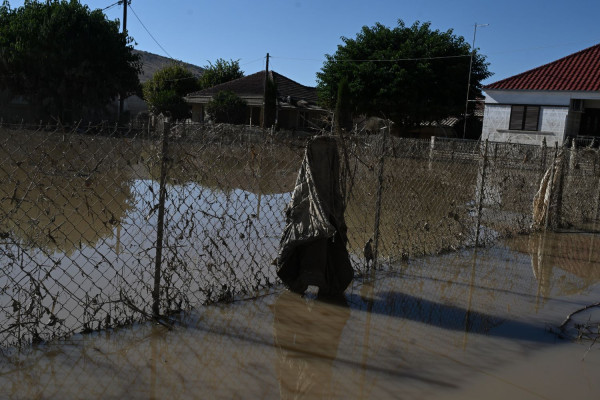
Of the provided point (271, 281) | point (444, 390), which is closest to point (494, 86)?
point (271, 281)

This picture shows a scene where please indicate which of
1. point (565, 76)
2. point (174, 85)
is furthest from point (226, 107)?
point (565, 76)

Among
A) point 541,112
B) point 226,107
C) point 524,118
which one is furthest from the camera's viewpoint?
point 226,107

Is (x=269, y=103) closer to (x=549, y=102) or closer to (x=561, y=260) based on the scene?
(x=549, y=102)

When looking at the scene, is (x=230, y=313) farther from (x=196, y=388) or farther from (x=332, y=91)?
(x=332, y=91)

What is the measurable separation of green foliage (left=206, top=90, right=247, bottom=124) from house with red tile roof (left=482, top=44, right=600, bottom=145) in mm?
14791

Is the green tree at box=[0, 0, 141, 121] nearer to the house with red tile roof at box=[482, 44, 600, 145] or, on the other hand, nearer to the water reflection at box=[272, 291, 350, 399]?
the house with red tile roof at box=[482, 44, 600, 145]

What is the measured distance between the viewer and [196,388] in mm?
3508

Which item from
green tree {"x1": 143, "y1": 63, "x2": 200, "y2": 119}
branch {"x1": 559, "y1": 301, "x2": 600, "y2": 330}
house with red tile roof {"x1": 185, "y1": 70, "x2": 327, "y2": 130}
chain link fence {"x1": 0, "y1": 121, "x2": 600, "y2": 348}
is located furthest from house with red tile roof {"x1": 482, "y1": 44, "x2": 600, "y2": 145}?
branch {"x1": 559, "y1": 301, "x2": 600, "y2": 330}

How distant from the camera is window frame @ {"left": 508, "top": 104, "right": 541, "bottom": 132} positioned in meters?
26.5

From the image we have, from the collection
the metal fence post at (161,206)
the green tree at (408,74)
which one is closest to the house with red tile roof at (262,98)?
the green tree at (408,74)

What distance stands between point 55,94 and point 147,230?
82.9 ft

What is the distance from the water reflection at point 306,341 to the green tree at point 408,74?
2705 cm

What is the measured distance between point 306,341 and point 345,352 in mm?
336

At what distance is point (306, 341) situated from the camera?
441cm
